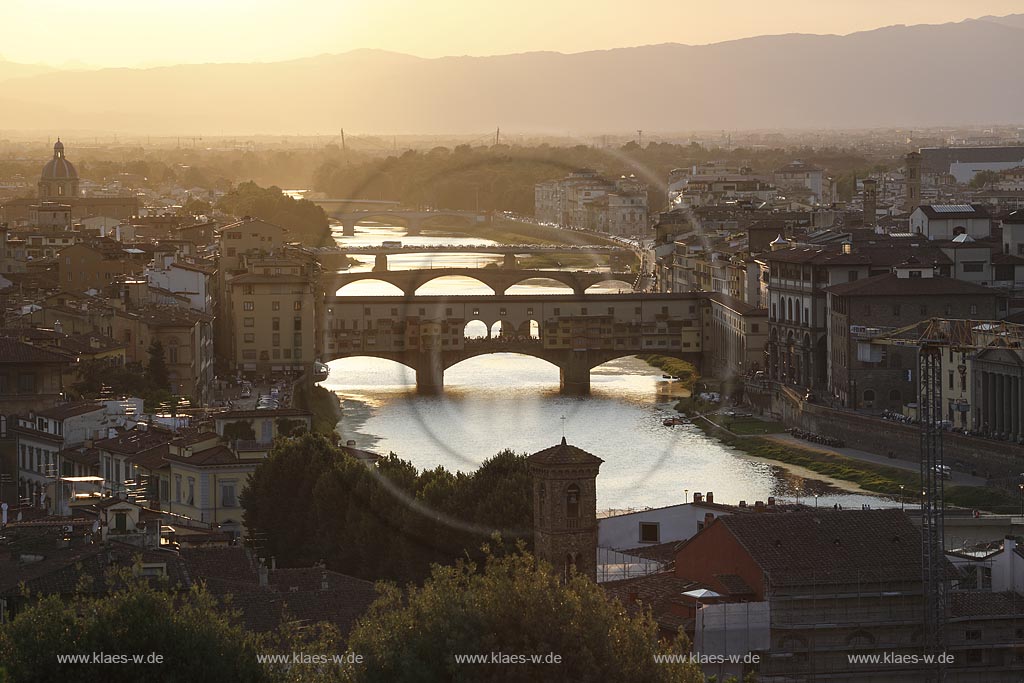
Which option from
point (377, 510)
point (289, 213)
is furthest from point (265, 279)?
point (289, 213)

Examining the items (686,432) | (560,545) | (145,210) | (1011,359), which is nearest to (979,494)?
(1011,359)

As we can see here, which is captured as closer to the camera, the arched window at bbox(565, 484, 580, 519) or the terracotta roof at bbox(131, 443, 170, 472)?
the arched window at bbox(565, 484, 580, 519)

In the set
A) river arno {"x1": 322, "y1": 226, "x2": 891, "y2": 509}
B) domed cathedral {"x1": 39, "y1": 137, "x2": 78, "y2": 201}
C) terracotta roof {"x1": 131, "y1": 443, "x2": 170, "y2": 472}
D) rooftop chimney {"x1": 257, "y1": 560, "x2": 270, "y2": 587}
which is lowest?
river arno {"x1": 322, "y1": 226, "x2": 891, "y2": 509}

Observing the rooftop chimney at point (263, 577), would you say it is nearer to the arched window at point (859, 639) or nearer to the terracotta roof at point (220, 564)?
the terracotta roof at point (220, 564)

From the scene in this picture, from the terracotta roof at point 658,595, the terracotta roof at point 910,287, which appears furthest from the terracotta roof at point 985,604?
the terracotta roof at point 910,287

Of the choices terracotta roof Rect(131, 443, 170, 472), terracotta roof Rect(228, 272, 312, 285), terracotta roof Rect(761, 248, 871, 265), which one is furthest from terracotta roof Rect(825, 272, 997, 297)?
terracotta roof Rect(131, 443, 170, 472)
